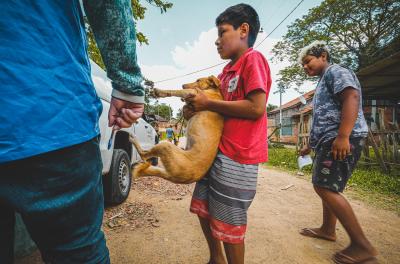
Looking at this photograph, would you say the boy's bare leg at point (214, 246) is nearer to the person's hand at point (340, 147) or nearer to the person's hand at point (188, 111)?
the person's hand at point (188, 111)

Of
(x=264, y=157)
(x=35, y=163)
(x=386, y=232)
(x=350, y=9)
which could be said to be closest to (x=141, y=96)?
(x=35, y=163)

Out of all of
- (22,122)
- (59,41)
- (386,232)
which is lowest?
(386,232)

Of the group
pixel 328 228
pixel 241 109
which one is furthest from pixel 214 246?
pixel 328 228

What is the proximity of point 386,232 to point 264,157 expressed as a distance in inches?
98.4

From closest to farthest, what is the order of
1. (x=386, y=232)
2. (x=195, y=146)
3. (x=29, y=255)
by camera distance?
(x=195, y=146)
(x=29, y=255)
(x=386, y=232)

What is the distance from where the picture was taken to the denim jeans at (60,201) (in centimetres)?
70

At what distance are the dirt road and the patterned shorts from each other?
76 centimetres

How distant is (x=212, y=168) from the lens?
1.68 m

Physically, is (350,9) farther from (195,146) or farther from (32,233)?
(32,233)

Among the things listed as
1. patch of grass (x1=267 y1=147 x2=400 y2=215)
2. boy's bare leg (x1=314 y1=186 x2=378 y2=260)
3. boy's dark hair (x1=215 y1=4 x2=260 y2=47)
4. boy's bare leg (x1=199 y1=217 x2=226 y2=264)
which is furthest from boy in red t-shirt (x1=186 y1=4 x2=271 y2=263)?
patch of grass (x1=267 y1=147 x2=400 y2=215)

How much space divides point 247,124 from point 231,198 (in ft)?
1.69

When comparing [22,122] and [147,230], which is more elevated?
[22,122]

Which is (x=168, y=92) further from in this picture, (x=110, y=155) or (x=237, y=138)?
(x=110, y=155)

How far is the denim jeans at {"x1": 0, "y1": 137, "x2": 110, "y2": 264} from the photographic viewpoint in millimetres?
695
